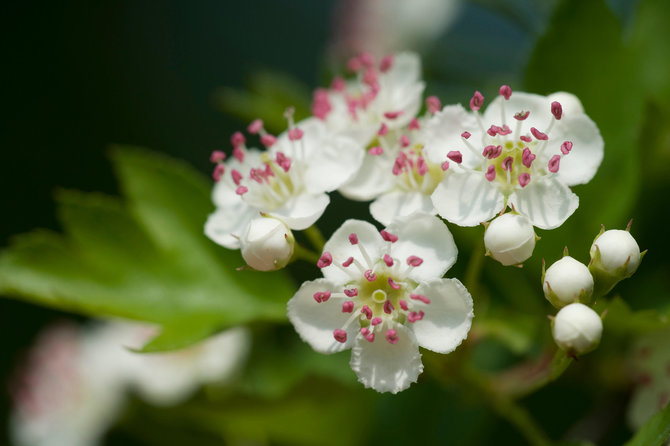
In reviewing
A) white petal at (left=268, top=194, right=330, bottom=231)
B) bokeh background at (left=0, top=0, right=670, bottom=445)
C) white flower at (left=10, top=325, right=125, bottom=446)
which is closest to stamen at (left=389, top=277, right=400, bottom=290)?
white petal at (left=268, top=194, right=330, bottom=231)

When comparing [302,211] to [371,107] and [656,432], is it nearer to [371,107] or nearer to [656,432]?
[371,107]

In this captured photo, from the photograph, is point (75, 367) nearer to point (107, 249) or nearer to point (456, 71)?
point (107, 249)

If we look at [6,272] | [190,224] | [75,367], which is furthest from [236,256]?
[75,367]

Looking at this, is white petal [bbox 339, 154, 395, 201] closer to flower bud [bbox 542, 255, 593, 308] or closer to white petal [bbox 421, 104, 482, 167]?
white petal [bbox 421, 104, 482, 167]

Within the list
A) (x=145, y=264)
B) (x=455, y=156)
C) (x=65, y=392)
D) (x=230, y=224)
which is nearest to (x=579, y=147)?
(x=455, y=156)

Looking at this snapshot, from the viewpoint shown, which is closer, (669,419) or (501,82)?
(669,419)

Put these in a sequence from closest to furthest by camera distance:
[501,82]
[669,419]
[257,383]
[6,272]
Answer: [669,419]
[6,272]
[501,82]
[257,383]

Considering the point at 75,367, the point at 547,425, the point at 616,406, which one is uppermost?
the point at 616,406
